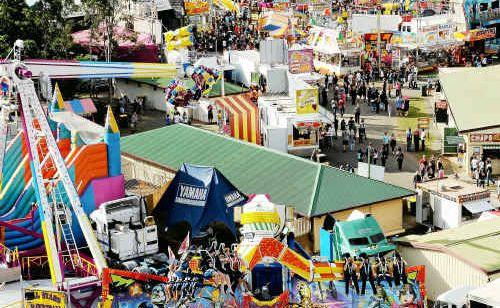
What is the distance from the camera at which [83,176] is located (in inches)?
1113

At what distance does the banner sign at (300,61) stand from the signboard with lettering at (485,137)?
12.2 metres

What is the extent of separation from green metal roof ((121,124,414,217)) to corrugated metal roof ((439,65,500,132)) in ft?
30.3

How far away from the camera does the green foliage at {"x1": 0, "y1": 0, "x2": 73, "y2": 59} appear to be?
170 ft

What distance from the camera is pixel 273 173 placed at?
104 feet

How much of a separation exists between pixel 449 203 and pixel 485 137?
8.05 meters

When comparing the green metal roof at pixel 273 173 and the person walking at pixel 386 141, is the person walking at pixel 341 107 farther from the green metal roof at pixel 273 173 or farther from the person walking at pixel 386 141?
the green metal roof at pixel 273 173

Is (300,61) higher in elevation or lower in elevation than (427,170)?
higher

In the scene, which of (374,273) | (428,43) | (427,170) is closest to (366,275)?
(374,273)

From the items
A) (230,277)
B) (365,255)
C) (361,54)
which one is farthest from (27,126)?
(361,54)

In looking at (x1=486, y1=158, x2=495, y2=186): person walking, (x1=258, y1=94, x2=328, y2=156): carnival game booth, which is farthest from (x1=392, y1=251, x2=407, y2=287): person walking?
(x1=258, y1=94, x2=328, y2=156): carnival game booth

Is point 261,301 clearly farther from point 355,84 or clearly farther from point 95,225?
point 355,84

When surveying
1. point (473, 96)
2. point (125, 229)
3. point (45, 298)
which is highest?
point (473, 96)

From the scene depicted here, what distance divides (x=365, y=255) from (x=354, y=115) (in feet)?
77.7

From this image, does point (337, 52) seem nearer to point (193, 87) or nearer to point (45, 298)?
point (193, 87)
